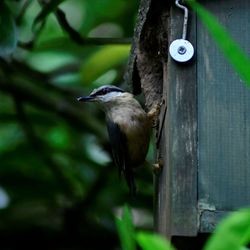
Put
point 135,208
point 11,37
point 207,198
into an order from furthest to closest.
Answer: point 135,208 → point 11,37 → point 207,198

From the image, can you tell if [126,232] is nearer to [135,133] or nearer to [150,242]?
[150,242]

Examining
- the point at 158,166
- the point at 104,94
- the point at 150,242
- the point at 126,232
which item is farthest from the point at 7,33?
the point at 150,242

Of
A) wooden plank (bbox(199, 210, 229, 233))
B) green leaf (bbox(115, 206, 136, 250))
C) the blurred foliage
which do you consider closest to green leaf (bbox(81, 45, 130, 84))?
the blurred foliage

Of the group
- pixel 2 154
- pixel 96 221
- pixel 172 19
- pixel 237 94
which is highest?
pixel 172 19

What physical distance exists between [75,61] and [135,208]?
1.05m

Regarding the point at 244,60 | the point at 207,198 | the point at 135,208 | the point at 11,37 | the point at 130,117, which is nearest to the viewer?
the point at 244,60

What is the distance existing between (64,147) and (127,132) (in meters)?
1.33

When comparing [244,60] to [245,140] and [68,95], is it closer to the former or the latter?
[245,140]

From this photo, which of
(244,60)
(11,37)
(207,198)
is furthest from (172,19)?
(244,60)

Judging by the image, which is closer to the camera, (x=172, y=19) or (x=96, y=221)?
(x=172, y=19)

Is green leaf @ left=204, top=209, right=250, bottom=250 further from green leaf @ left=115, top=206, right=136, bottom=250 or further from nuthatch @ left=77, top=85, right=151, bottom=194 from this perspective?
nuthatch @ left=77, top=85, right=151, bottom=194

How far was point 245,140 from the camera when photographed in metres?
3.03

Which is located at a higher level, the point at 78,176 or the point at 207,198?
the point at 207,198

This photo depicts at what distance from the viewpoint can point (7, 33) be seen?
399 cm
